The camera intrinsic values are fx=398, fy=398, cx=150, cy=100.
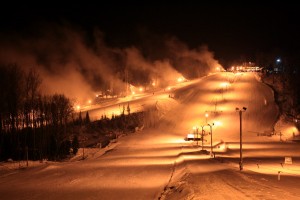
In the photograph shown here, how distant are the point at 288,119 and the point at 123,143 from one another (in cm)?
3479

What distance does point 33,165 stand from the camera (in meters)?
39.3

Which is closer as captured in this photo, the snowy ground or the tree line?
the snowy ground

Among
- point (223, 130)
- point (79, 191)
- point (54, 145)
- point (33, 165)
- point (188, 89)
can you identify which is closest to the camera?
point (79, 191)

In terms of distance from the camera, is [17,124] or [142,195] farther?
[17,124]

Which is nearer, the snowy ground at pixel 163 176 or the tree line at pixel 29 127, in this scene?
the snowy ground at pixel 163 176

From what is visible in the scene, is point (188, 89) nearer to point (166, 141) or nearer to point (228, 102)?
point (228, 102)

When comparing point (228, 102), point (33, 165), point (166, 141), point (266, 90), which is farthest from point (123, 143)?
point (266, 90)

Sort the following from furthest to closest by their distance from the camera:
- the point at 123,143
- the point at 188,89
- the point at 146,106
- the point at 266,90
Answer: the point at 188,89, the point at 266,90, the point at 146,106, the point at 123,143

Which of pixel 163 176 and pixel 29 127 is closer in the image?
pixel 163 176

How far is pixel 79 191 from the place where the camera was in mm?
23562

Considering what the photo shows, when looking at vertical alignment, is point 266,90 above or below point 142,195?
above

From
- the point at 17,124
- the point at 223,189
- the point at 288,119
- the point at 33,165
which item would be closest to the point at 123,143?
the point at 17,124

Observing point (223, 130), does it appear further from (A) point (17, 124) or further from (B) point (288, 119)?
(A) point (17, 124)

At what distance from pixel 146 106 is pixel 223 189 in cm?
7995
